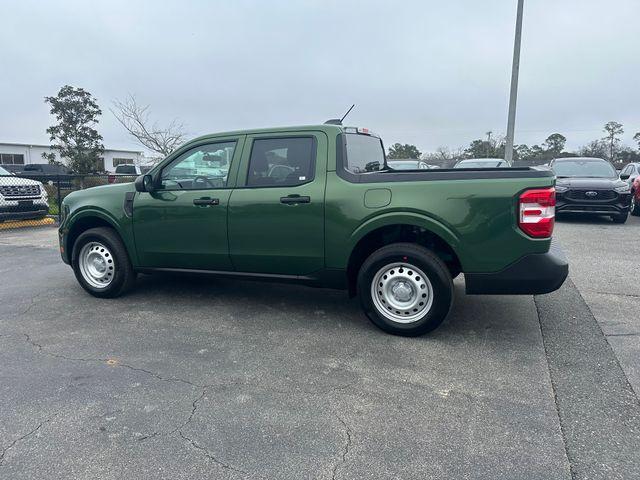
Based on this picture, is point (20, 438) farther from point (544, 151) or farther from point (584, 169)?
point (544, 151)

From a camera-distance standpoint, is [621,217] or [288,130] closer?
[288,130]

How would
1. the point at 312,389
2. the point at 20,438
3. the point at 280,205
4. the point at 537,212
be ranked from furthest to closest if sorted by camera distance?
1. the point at 280,205
2. the point at 537,212
3. the point at 312,389
4. the point at 20,438

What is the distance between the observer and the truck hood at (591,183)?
1084 cm

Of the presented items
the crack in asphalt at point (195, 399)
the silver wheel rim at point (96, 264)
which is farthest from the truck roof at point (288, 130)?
the crack in asphalt at point (195, 399)

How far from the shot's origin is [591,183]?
1091cm

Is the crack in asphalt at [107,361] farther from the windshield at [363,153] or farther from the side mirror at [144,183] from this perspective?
the windshield at [363,153]

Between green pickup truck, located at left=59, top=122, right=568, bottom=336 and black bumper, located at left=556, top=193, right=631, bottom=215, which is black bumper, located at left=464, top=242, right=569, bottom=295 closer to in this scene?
green pickup truck, located at left=59, top=122, right=568, bottom=336

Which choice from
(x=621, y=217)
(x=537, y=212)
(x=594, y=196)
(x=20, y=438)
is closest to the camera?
(x=20, y=438)

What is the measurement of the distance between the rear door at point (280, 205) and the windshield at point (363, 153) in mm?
298

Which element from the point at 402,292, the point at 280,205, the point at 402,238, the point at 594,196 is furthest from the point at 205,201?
the point at 594,196

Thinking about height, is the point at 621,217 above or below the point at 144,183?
below

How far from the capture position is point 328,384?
3324 millimetres

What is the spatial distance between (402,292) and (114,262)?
3241 mm

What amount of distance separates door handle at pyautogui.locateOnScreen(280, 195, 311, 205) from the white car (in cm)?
1008
